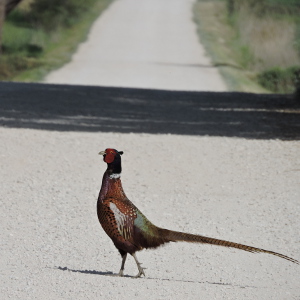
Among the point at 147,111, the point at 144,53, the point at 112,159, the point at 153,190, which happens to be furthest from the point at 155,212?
the point at 144,53

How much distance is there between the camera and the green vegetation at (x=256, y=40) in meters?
26.7

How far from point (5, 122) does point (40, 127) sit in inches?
25.6

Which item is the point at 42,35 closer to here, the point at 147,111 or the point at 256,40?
the point at 256,40

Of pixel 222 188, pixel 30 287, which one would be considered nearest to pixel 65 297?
pixel 30 287

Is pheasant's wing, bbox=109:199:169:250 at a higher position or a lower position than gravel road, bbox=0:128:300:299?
higher

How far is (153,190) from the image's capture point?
10055 millimetres

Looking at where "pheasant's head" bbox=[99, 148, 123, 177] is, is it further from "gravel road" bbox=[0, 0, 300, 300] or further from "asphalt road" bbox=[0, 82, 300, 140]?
"asphalt road" bbox=[0, 82, 300, 140]

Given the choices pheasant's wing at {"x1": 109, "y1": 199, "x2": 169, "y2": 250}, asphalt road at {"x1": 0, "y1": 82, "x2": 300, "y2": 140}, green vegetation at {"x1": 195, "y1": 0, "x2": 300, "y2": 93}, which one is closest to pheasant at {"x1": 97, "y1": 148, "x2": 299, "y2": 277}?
pheasant's wing at {"x1": 109, "y1": 199, "x2": 169, "y2": 250}

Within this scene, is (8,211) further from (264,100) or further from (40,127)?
(264,100)

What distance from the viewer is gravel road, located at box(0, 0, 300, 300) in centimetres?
657

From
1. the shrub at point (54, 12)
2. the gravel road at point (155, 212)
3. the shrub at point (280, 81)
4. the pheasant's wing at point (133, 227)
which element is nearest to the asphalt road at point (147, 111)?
the gravel road at point (155, 212)

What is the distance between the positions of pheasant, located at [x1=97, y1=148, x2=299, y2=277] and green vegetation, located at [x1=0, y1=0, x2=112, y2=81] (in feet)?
61.1

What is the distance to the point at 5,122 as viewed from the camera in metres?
14.3

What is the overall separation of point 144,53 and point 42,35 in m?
5.17
